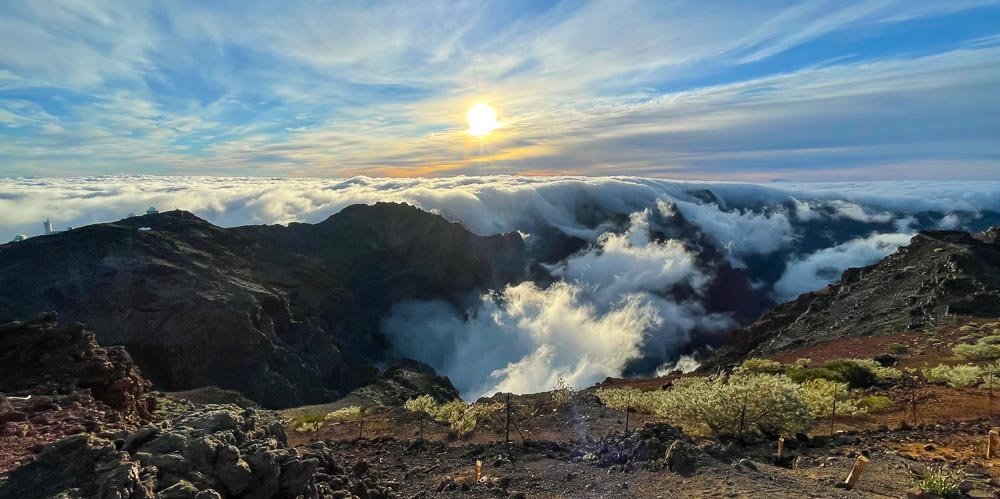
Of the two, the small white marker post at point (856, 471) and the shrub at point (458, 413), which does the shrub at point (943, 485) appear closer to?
the small white marker post at point (856, 471)

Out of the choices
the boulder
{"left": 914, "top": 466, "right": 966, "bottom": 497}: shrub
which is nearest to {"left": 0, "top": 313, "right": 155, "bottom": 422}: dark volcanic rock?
the boulder

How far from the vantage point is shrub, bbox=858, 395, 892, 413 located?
776 inches

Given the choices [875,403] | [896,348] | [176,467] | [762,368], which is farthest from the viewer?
[896,348]

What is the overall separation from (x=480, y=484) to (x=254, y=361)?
66365 millimetres

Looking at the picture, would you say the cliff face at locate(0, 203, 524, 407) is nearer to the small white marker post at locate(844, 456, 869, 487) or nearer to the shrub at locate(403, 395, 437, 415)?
the shrub at locate(403, 395, 437, 415)

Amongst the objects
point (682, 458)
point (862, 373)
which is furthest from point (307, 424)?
point (862, 373)

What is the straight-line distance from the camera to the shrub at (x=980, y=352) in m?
27.8

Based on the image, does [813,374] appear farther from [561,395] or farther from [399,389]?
[399,389]

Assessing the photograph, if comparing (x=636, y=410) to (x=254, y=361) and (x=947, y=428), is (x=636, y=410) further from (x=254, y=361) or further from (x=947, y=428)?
(x=254, y=361)

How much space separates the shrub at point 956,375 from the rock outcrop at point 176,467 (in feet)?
81.5

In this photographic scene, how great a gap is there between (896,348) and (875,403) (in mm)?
17104

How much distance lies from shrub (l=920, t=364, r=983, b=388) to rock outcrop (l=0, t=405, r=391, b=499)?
2485cm

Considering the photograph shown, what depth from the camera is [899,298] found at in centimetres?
A: 4938

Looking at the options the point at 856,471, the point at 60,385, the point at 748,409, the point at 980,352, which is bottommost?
the point at 980,352
